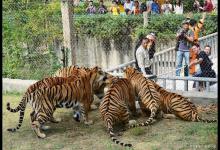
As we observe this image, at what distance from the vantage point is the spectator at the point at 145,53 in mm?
8000

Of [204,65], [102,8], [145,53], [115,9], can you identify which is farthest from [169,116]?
[102,8]

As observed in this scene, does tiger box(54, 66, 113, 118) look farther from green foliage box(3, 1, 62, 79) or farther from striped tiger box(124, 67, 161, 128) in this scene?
green foliage box(3, 1, 62, 79)

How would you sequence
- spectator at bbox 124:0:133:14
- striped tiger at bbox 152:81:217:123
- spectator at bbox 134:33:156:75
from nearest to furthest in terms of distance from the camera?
striped tiger at bbox 152:81:217:123
spectator at bbox 134:33:156:75
spectator at bbox 124:0:133:14

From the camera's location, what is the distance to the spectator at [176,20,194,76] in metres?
7.89

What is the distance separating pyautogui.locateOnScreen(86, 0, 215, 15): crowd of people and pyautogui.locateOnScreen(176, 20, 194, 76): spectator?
29cm

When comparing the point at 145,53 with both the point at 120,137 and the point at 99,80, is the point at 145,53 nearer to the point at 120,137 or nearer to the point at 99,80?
the point at 99,80

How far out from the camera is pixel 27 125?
7.07 meters

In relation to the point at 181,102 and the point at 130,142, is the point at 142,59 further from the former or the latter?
the point at 130,142

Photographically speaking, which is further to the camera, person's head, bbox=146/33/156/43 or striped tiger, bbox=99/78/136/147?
person's head, bbox=146/33/156/43

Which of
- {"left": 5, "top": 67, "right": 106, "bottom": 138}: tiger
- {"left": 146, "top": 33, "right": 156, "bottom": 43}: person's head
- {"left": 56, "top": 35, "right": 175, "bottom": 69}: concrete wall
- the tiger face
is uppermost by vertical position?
{"left": 146, "top": 33, "right": 156, "bottom": 43}: person's head

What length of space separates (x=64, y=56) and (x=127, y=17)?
1238 mm

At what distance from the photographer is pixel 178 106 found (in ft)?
22.7

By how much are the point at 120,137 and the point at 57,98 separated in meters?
1.00

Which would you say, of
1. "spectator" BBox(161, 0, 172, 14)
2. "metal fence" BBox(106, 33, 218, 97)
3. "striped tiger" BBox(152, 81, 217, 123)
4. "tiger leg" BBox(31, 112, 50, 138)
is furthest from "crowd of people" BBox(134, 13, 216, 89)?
"tiger leg" BBox(31, 112, 50, 138)
